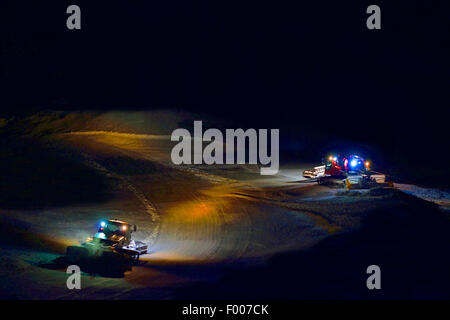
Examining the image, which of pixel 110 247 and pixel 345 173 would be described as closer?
pixel 110 247

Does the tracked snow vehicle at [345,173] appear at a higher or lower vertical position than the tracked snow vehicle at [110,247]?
higher

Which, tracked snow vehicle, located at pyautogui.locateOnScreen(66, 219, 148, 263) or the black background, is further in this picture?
the black background

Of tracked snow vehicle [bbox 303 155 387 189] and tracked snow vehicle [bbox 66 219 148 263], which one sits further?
tracked snow vehicle [bbox 303 155 387 189]

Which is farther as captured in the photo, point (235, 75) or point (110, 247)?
point (235, 75)

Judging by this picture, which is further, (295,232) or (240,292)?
(295,232)

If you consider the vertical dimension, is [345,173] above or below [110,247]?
above

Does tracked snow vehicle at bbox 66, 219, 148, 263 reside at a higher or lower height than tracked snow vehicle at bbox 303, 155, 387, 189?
lower

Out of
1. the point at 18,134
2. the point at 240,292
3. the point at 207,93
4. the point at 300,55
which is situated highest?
the point at 300,55
